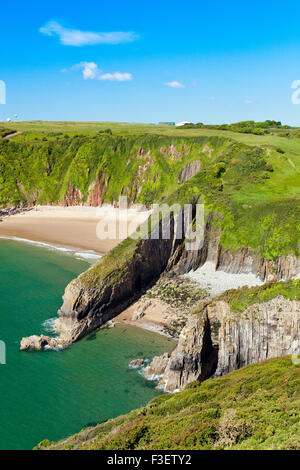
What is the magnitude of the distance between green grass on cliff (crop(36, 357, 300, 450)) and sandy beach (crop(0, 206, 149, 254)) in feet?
135

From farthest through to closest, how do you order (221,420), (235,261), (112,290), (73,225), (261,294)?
(73,225)
(235,261)
(112,290)
(261,294)
(221,420)

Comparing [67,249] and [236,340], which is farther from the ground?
[67,249]

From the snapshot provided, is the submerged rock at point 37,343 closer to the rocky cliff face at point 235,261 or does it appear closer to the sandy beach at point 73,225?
the rocky cliff face at point 235,261

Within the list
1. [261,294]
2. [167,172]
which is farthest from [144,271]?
[167,172]

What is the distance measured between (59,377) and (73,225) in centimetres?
4638

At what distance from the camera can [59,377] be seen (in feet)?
106

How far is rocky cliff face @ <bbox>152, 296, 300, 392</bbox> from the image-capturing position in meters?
28.3

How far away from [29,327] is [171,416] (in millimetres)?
23249

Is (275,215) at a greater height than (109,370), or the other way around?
(275,215)

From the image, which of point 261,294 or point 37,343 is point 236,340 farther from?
point 37,343

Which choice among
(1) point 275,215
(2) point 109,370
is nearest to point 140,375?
(2) point 109,370

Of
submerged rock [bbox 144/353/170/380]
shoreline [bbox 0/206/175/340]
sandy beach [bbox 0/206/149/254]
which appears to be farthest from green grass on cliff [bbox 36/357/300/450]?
sandy beach [bbox 0/206/149/254]

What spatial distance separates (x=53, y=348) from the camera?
36.3m
